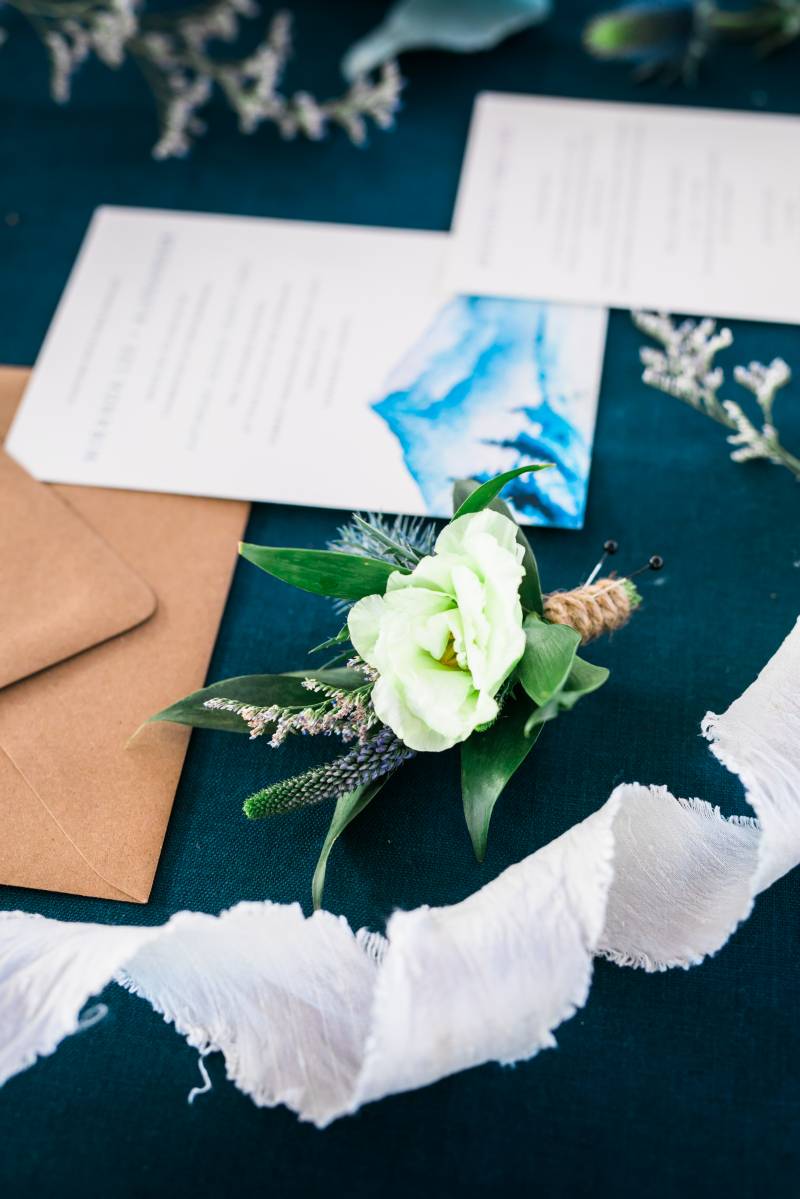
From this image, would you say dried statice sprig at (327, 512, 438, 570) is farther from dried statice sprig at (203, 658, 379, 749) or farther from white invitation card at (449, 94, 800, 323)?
white invitation card at (449, 94, 800, 323)

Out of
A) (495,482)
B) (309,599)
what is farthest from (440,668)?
(309,599)

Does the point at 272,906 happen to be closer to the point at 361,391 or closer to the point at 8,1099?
the point at 8,1099

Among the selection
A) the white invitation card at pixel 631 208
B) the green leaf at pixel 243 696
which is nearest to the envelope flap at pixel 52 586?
the green leaf at pixel 243 696

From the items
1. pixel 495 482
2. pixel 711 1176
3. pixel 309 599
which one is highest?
pixel 495 482

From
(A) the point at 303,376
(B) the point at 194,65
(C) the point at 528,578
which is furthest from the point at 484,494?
(B) the point at 194,65

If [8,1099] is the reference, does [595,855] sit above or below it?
above

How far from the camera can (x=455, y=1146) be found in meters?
0.56

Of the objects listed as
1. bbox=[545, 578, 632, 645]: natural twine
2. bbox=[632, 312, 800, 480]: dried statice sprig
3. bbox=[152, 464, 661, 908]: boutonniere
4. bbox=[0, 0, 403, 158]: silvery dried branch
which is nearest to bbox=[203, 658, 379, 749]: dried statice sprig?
bbox=[152, 464, 661, 908]: boutonniere

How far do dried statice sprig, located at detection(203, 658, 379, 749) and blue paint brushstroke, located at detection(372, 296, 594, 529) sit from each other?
19 cm

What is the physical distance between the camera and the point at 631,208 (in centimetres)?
86

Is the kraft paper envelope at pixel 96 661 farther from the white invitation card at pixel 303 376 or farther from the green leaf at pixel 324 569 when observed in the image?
the green leaf at pixel 324 569

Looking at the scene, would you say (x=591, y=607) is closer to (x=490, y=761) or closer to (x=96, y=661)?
(x=490, y=761)

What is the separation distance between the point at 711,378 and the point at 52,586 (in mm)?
453

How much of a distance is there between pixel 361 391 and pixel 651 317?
0.70 feet
